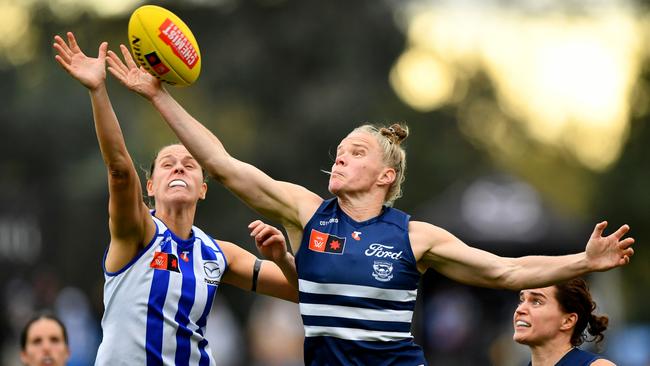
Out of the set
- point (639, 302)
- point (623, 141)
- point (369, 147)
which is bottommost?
point (369, 147)

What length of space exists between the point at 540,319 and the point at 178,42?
262 cm

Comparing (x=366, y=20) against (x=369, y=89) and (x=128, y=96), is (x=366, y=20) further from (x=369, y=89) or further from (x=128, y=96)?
(x=128, y=96)

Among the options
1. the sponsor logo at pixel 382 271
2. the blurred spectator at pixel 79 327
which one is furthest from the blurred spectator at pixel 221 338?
the sponsor logo at pixel 382 271

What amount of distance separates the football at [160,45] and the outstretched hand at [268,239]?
943 mm

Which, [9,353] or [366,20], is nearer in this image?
[9,353]

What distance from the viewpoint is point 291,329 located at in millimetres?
20266

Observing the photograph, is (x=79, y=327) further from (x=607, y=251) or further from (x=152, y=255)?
(x=607, y=251)

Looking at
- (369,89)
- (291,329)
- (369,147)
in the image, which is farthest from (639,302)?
(369,147)

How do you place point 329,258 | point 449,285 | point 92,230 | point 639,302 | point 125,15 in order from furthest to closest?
point 639,302
point 125,15
point 92,230
point 449,285
point 329,258

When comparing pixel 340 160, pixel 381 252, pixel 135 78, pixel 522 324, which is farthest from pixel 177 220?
pixel 522 324

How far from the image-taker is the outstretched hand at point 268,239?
7340mm

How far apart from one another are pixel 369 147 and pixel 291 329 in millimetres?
12860

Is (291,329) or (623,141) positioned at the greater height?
(623,141)

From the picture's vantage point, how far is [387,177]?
763cm
